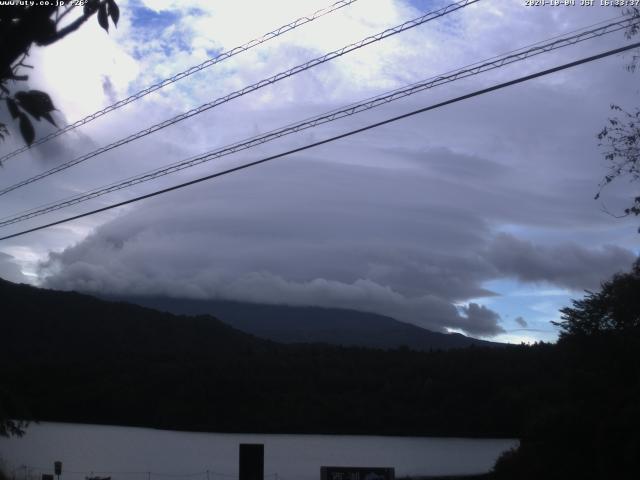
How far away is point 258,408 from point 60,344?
2643cm

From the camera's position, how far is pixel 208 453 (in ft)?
220

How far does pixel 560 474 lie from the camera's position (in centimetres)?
2458

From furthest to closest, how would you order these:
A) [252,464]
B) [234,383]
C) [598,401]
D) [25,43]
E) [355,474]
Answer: [234,383] < [598,401] < [252,464] < [355,474] < [25,43]

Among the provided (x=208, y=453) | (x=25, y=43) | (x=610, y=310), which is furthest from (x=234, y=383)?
(x=25, y=43)

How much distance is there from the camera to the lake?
52.2m

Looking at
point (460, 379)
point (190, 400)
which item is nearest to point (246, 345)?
point (190, 400)

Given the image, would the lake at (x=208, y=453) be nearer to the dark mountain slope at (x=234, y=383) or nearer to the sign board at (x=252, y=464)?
the dark mountain slope at (x=234, y=383)

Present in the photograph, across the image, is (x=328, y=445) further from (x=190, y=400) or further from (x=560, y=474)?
(x=560, y=474)

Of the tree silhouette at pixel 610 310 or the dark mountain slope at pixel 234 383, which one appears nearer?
the tree silhouette at pixel 610 310

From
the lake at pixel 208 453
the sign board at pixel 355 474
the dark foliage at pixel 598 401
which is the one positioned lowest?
the lake at pixel 208 453

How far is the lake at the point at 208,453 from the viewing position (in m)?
52.2

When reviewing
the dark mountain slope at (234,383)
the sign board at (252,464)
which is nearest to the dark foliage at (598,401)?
the sign board at (252,464)

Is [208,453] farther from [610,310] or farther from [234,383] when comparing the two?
[610,310]

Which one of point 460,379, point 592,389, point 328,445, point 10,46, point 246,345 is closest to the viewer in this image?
point 10,46
